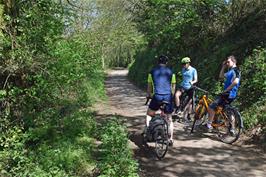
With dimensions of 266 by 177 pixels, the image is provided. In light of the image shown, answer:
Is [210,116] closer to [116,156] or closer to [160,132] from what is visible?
[160,132]

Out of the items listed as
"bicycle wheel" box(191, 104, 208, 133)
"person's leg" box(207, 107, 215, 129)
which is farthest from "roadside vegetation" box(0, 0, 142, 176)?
"bicycle wheel" box(191, 104, 208, 133)

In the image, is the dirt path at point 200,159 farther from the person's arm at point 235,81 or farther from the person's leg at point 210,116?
the person's arm at point 235,81

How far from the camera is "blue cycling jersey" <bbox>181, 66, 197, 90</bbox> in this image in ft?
36.1

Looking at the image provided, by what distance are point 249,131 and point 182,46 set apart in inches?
449

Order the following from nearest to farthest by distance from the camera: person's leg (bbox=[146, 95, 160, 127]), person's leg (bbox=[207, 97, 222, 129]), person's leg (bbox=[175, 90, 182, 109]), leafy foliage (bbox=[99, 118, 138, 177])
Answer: leafy foliage (bbox=[99, 118, 138, 177]) → person's leg (bbox=[146, 95, 160, 127]) → person's leg (bbox=[207, 97, 222, 129]) → person's leg (bbox=[175, 90, 182, 109])

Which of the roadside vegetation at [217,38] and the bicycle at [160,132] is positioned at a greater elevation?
the roadside vegetation at [217,38]

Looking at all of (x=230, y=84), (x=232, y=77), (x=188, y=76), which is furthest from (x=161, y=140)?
(x=188, y=76)

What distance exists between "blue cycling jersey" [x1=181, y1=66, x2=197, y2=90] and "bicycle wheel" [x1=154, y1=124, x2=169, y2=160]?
3.36 m

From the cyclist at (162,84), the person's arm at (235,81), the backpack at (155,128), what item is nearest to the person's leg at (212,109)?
the person's arm at (235,81)

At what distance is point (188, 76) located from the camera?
36.2ft

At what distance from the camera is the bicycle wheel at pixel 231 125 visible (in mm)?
9016

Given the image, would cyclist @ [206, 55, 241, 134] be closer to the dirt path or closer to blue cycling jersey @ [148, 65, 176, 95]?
the dirt path

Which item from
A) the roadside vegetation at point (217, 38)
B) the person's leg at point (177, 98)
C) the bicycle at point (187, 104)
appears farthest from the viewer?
the bicycle at point (187, 104)

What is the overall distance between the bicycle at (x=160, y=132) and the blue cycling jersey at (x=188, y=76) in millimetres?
3076
